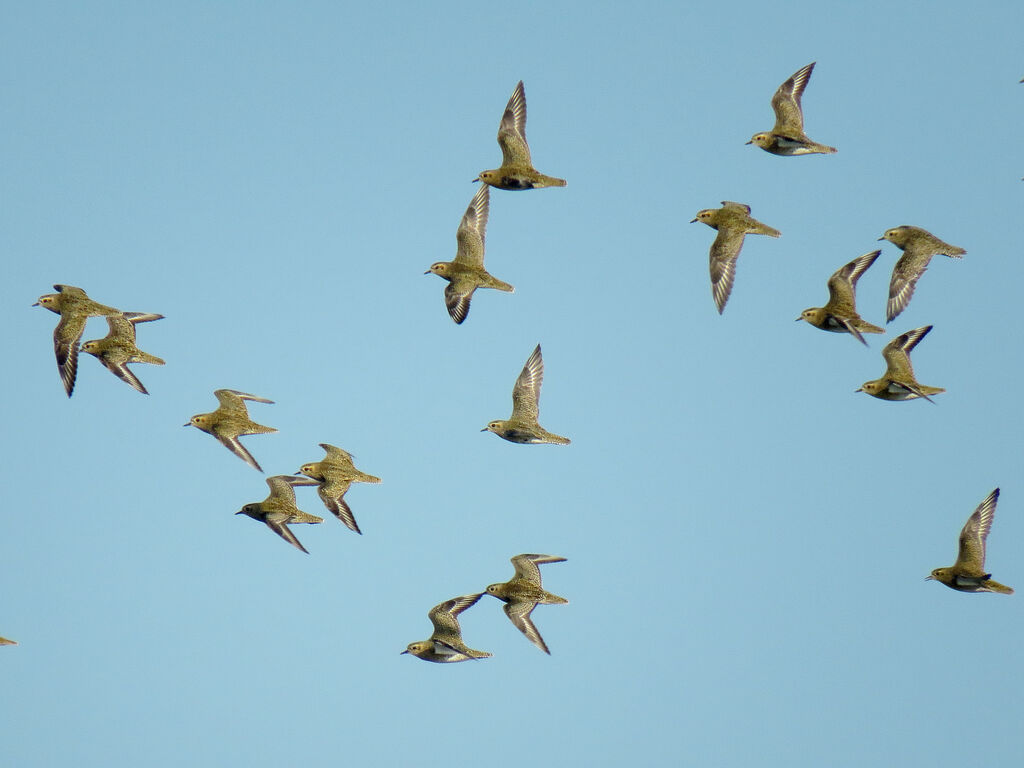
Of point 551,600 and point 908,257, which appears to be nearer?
point 551,600

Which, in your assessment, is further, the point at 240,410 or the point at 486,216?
the point at 486,216

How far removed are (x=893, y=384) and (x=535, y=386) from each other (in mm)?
6025

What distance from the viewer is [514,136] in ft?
76.6

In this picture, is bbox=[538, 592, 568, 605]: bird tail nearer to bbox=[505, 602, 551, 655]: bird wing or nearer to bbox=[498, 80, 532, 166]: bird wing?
bbox=[505, 602, 551, 655]: bird wing

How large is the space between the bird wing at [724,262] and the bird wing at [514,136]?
3.65 meters

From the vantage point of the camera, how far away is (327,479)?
22062 millimetres

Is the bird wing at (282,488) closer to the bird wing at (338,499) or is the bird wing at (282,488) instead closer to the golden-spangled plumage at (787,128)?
the bird wing at (338,499)

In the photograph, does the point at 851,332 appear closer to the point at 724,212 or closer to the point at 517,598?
the point at 724,212

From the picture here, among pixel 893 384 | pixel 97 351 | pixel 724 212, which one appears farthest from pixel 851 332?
pixel 97 351

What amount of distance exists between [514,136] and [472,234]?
1883mm

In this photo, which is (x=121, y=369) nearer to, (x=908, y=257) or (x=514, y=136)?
(x=514, y=136)

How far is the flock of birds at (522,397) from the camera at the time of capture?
21.0 m

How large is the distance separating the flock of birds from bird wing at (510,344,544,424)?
3cm

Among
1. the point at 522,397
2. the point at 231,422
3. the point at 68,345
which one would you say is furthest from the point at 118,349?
the point at 522,397
